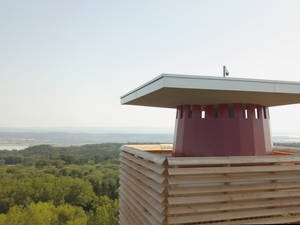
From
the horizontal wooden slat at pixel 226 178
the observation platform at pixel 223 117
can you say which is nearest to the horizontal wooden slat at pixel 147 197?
the horizontal wooden slat at pixel 226 178

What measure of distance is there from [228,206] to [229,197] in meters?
0.22

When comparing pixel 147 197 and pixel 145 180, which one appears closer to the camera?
pixel 147 197

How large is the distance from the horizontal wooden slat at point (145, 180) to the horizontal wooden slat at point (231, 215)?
69 cm

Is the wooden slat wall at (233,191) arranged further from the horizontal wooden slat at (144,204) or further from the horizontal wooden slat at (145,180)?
the horizontal wooden slat at (144,204)

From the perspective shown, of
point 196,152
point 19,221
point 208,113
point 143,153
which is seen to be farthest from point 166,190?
point 19,221

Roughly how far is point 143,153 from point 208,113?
266cm

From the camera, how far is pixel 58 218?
90.1ft

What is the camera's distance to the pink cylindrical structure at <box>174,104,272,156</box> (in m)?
7.81

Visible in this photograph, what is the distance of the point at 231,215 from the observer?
6117mm

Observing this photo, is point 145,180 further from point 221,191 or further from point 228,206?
point 228,206

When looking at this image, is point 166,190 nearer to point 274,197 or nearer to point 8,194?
point 274,197

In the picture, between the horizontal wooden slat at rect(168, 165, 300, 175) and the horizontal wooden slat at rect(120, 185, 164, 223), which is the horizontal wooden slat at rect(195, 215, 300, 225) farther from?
the horizontal wooden slat at rect(120, 185, 164, 223)

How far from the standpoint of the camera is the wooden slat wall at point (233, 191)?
19.0 ft

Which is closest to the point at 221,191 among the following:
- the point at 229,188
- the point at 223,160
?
the point at 229,188
